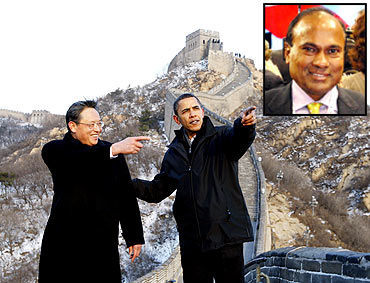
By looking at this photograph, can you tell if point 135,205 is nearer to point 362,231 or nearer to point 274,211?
point 274,211

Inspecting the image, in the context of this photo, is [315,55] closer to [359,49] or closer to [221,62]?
[359,49]

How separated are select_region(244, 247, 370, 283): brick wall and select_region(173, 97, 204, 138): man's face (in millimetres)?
1803

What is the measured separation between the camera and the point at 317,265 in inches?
157

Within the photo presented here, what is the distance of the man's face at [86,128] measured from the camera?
9.86 feet

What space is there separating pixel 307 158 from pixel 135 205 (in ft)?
99.0

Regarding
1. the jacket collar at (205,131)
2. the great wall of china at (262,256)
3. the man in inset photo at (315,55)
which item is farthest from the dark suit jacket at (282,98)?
the jacket collar at (205,131)

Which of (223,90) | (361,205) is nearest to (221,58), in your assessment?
(223,90)

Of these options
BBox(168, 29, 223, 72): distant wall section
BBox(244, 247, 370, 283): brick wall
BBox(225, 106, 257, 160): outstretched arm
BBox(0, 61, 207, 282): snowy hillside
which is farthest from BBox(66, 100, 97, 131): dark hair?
BBox(168, 29, 223, 72): distant wall section

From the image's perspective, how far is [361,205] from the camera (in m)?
25.4

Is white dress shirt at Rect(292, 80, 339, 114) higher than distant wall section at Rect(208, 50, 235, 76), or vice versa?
distant wall section at Rect(208, 50, 235, 76)

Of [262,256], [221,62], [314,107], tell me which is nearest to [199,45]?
[221,62]

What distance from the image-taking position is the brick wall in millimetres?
3506

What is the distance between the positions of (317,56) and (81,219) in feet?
48.4

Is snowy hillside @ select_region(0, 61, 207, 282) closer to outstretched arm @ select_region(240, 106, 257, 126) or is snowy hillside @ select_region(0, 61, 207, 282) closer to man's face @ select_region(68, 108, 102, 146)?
man's face @ select_region(68, 108, 102, 146)
